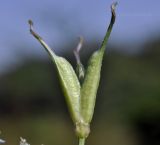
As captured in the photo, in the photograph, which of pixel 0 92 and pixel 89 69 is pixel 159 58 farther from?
pixel 89 69

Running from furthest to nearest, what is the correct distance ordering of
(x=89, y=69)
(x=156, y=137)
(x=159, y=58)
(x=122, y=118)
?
1. (x=159, y=58)
2. (x=122, y=118)
3. (x=156, y=137)
4. (x=89, y=69)

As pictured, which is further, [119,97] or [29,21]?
[119,97]

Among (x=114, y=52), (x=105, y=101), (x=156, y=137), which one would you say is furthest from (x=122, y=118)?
(x=114, y=52)

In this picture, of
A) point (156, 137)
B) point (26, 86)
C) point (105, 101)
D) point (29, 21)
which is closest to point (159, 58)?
point (105, 101)

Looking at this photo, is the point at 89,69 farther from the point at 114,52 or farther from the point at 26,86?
the point at 26,86

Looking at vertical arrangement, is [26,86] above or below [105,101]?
below

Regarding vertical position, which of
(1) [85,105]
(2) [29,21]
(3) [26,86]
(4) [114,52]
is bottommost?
(3) [26,86]

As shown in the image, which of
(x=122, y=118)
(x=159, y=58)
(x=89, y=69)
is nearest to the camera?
(x=89, y=69)

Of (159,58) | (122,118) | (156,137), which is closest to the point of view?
(156,137)

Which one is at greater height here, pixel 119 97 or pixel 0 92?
pixel 119 97
